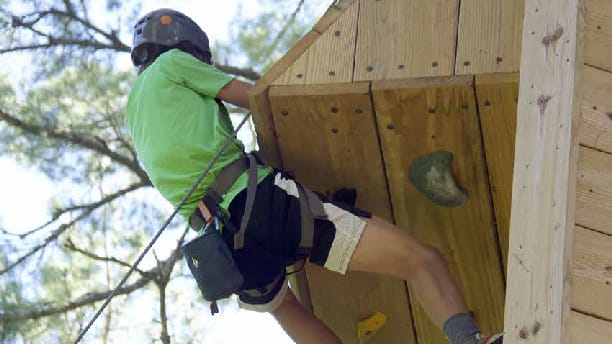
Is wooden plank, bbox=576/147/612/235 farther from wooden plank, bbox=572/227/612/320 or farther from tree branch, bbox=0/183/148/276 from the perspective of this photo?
tree branch, bbox=0/183/148/276

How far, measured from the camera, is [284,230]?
3.76 metres

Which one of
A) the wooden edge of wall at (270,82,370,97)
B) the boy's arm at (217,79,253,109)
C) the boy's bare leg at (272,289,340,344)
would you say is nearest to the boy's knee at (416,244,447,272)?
the wooden edge of wall at (270,82,370,97)

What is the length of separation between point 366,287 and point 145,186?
7.96ft

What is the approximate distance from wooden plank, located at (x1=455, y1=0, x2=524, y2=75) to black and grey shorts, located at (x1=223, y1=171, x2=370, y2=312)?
0.56 metres

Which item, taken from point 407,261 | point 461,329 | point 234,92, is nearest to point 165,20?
point 234,92

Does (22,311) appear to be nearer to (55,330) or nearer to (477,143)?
(55,330)

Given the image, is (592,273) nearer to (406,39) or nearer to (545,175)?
(545,175)

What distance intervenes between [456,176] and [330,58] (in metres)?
0.54

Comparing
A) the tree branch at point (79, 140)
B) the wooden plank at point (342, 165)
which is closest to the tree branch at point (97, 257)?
the tree branch at point (79, 140)

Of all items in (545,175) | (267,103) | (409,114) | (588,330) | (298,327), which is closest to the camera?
(588,330)

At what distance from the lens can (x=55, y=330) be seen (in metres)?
6.38

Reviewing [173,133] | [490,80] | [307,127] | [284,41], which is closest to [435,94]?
[490,80]

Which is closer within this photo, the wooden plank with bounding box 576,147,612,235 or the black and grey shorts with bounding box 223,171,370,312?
the wooden plank with bounding box 576,147,612,235

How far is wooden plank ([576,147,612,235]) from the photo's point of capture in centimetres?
289
